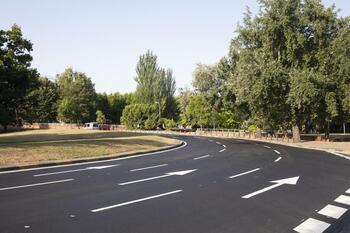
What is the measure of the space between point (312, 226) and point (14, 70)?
23.9m

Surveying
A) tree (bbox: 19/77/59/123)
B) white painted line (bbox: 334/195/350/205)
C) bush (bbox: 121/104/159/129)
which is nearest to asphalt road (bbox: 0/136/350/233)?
white painted line (bbox: 334/195/350/205)

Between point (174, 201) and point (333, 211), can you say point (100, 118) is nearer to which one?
point (174, 201)

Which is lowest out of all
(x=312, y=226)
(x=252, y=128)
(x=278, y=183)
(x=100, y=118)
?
(x=312, y=226)

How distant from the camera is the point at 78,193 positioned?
10523 millimetres

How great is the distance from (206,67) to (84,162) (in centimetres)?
6347

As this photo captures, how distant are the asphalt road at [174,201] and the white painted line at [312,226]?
0.06 ft

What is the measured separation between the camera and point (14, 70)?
26766 millimetres

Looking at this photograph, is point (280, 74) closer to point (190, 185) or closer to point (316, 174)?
point (316, 174)

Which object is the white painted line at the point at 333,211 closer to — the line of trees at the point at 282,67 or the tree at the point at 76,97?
the line of trees at the point at 282,67

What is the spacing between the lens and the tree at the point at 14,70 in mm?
26516

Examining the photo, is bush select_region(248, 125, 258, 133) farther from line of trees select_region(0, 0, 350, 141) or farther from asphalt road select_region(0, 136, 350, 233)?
asphalt road select_region(0, 136, 350, 233)

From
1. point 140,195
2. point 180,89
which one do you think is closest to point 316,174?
point 140,195

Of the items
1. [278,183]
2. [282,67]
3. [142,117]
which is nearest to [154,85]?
[142,117]

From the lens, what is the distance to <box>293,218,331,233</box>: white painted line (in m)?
6.94
